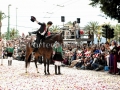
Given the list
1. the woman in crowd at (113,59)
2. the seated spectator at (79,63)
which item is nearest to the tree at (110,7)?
the woman in crowd at (113,59)

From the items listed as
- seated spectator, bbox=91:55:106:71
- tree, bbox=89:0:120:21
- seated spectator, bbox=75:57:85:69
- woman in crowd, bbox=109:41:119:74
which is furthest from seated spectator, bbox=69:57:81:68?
tree, bbox=89:0:120:21

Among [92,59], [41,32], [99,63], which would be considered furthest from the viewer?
[92,59]

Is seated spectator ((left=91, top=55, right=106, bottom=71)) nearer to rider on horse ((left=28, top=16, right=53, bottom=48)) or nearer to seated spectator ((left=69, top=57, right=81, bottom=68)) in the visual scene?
seated spectator ((left=69, top=57, right=81, bottom=68))

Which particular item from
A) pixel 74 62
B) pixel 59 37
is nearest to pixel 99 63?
pixel 74 62

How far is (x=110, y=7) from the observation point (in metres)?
19.0

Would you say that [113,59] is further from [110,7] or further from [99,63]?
[110,7]

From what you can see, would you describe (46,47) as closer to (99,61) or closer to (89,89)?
(99,61)

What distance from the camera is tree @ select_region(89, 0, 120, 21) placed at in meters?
18.6

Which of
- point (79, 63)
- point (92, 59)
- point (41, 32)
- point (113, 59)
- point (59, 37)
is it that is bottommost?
point (79, 63)

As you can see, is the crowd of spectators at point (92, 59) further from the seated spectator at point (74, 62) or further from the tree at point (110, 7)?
the tree at point (110, 7)

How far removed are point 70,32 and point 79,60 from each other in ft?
83.0

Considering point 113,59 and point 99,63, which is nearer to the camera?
point 113,59

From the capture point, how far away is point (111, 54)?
65.9 feet

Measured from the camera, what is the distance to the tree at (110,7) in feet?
61.0
